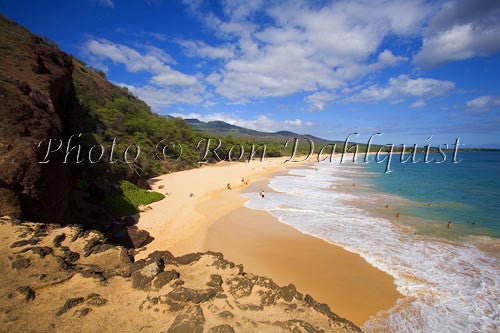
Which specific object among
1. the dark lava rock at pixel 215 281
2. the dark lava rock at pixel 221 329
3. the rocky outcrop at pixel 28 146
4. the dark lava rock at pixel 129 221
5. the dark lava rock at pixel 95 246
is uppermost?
the rocky outcrop at pixel 28 146

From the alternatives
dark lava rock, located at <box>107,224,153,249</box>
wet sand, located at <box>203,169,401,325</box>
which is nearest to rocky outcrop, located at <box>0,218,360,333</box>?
wet sand, located at <box>203,169,401,325</box>

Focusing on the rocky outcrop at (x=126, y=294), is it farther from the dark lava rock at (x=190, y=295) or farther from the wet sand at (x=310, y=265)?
the wet sand at (x=310, y=265)

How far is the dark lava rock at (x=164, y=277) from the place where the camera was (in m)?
5.57

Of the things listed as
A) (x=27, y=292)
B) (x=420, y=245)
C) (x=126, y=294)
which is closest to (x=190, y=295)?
(x=126, y=294)

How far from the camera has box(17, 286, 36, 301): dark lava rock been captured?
185 inches

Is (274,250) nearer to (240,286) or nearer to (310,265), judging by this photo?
(310,265)

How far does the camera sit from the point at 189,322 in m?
4.63

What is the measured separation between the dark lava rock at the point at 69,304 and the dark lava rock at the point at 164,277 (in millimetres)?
1348

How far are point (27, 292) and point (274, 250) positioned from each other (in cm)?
901

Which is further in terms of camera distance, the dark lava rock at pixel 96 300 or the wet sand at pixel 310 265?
the wet sand at pixel 310 265

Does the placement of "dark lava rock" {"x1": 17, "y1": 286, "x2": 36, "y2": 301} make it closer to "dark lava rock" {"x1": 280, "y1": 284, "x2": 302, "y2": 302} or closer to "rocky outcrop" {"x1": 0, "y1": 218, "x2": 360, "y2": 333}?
"rocky outcrop" {"x1": 0, "y1": 218, "x2": 360, "y2": 333}

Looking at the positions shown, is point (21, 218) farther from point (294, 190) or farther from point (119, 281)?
point (294, 190)

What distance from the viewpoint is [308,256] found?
11.4 meters

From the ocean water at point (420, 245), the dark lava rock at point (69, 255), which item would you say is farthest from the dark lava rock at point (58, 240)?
the ocean water at point (420, 245)
